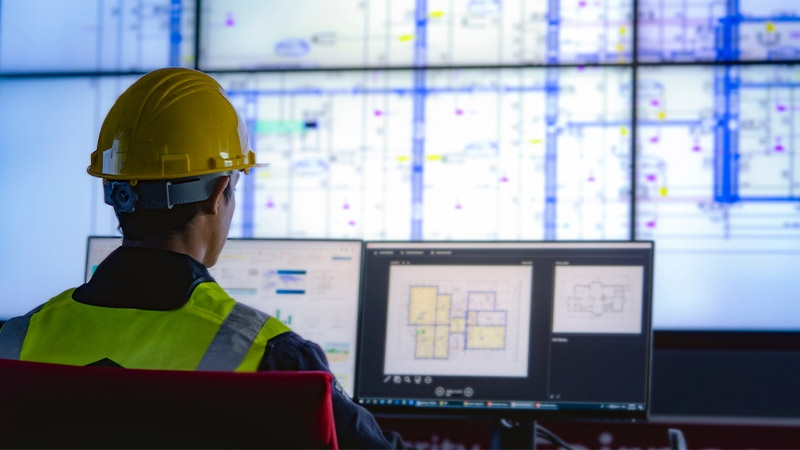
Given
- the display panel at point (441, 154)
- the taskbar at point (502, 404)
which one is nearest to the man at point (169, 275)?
the taskbar at point (502, 404)

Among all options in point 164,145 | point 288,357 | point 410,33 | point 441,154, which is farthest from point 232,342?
point 410,33

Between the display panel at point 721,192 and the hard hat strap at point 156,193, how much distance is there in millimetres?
1826

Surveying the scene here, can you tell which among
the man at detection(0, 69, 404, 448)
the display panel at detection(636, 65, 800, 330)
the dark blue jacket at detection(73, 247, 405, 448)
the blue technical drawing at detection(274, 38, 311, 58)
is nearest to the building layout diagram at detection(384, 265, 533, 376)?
the man at detection(0, 69, 404, 448)

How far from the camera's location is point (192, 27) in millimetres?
3047

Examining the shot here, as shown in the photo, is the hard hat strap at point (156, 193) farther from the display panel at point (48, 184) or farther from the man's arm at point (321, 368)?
the display panel at point (48, 184)

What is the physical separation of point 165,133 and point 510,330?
918 mm

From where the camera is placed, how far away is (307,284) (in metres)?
2.03

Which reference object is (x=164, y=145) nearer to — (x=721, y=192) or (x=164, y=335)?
(x=164, y=335)

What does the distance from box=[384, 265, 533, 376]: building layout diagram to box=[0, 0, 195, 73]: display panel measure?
1535mm

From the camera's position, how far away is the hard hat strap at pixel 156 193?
1304 mm

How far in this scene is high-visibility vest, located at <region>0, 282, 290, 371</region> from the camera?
1.07 metres

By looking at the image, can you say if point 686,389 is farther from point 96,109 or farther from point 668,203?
point 96,109

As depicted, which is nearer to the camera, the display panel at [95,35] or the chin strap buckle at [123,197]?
the chin strap buckle at [123,197]

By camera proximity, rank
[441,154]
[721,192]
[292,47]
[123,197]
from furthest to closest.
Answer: [292,47], [441,154], [721,192], [123,197]
